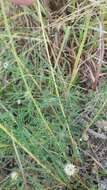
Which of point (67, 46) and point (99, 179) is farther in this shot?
point (67, 46)

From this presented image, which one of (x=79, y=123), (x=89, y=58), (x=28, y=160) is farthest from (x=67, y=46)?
(x=28, y=160)

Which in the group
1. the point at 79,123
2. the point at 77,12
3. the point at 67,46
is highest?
the point at 77,12

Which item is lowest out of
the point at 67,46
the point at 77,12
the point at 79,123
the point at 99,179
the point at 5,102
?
the point at 99,179

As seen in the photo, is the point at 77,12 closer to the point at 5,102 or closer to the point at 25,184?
the point at 5,102

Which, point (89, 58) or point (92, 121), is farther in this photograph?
point (89, 58)

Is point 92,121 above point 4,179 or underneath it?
above

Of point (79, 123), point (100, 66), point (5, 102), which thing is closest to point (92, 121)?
point (79, 123)

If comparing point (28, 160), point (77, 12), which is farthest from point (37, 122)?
point (77, 12)

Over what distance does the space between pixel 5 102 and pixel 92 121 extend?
32 centimetres

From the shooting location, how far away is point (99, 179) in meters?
1.10

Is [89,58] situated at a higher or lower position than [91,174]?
higher

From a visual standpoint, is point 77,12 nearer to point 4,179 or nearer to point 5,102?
point 5,102

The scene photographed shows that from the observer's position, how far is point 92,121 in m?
1.07

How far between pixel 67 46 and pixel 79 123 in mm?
272
